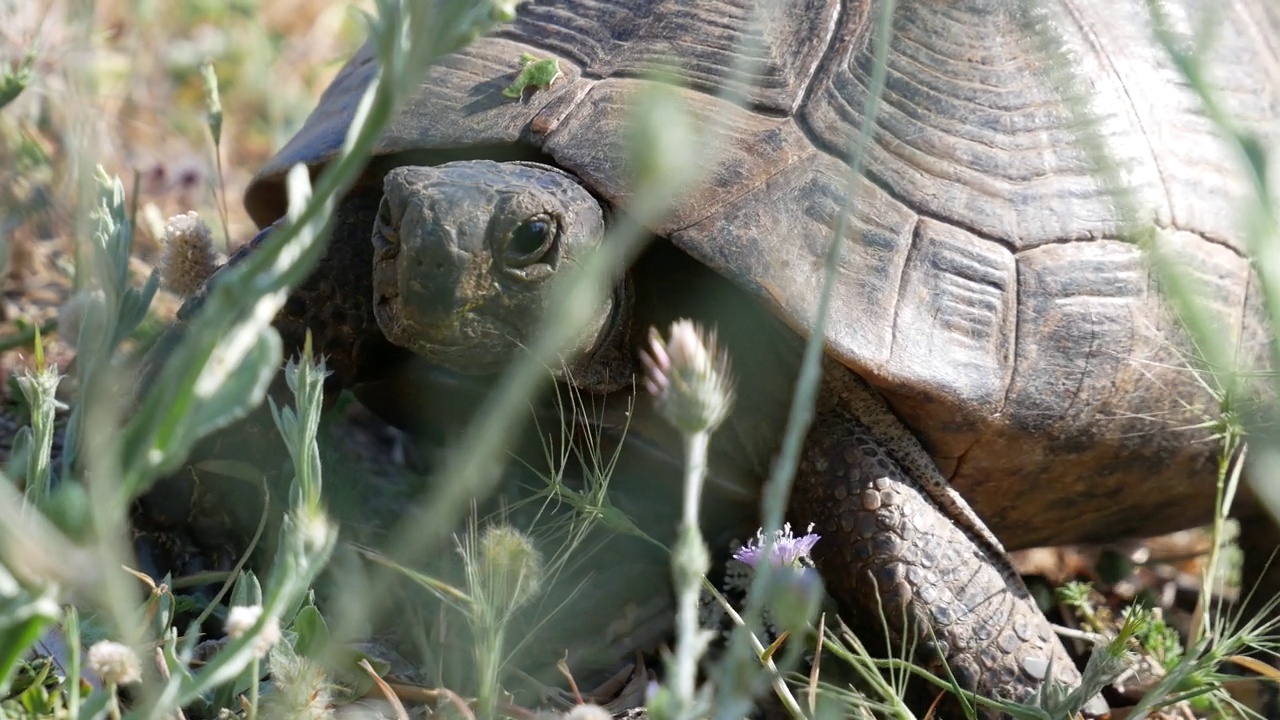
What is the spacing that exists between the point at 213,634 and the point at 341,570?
278 mm

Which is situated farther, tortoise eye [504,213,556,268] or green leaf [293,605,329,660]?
tortoise eye [504,213,556,268]

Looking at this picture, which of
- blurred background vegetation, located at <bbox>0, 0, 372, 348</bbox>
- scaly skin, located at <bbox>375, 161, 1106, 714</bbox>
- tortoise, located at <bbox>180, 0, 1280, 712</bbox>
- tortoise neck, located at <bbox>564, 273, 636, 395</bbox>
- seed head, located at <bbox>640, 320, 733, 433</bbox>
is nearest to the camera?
seed head, located at <bbox>640, 320, 733, 433</bbox>

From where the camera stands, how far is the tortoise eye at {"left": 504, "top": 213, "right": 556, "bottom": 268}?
2383 mm

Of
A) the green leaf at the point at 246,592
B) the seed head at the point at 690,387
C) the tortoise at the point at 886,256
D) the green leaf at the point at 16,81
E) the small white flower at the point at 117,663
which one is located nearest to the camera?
the seed head at the point at 690,387

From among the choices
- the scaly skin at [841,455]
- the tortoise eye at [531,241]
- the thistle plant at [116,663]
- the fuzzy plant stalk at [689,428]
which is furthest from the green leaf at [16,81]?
the fuzzy plant stalk at [689,428]

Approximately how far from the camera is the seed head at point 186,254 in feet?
9.29

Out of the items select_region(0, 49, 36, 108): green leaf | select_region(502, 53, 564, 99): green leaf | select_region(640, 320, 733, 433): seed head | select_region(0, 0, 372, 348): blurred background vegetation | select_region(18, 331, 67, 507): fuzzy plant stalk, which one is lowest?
select_region(0, 0, 372, 348): blurred background vegetation

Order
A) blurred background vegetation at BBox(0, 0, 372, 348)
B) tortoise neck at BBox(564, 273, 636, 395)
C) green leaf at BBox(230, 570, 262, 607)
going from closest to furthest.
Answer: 1. green leaf at BBox(230, 570, 262, 607)
2. tortoise neck at BBox(564, 273, 636, 395)
3. blurred background vegetation at BBox(0, 0, 372, 348)

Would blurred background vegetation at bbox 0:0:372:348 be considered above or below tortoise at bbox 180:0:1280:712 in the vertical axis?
below

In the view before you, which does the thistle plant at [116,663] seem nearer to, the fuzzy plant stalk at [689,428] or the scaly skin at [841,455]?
the fuzzy plant stalk at [689,428]

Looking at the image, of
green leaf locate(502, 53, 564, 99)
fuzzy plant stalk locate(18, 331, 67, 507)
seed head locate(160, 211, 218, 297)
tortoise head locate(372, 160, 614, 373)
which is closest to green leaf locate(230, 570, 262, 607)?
fuzzy plant stalk locate(18, 331, 67, 507)

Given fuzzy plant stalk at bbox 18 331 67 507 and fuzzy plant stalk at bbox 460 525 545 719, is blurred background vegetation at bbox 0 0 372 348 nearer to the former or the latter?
fuzzy plant stalk at bbox 18 331 67 507

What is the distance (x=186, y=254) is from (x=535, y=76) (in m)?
0.95

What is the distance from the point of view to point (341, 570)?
7.53 feet
